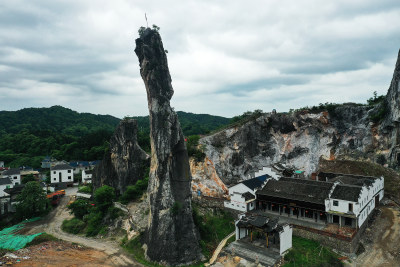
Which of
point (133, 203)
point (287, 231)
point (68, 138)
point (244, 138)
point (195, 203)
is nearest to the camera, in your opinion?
point (287, 231)

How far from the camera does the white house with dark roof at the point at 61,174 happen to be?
60938 millimetres

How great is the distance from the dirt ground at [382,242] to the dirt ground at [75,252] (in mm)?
21648

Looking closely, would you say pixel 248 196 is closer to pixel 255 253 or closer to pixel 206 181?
pixel 206 181

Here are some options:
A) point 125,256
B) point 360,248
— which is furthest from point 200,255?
point 360,248

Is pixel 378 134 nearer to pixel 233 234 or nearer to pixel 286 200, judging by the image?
pixel 286 200

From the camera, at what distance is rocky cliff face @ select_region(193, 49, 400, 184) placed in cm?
4716

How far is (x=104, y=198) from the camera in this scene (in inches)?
1465

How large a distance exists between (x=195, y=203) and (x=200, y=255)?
26.8 feet

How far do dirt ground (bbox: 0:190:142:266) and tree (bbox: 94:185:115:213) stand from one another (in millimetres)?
4744

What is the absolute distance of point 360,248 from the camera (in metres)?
25.2

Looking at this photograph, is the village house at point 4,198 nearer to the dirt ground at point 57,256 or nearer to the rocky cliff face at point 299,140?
the dirt ground at point 57,256

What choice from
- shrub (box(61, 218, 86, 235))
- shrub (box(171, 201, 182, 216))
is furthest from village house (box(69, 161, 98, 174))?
shrub (box(171, 201, 182, 216))

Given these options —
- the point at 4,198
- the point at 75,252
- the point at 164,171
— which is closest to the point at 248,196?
the point at 164,171

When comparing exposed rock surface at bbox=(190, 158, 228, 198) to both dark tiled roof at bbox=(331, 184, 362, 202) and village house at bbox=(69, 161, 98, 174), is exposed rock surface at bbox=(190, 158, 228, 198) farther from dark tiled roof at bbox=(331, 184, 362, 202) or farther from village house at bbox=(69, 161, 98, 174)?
village house at bbox=(69, 161, 98, 174)
